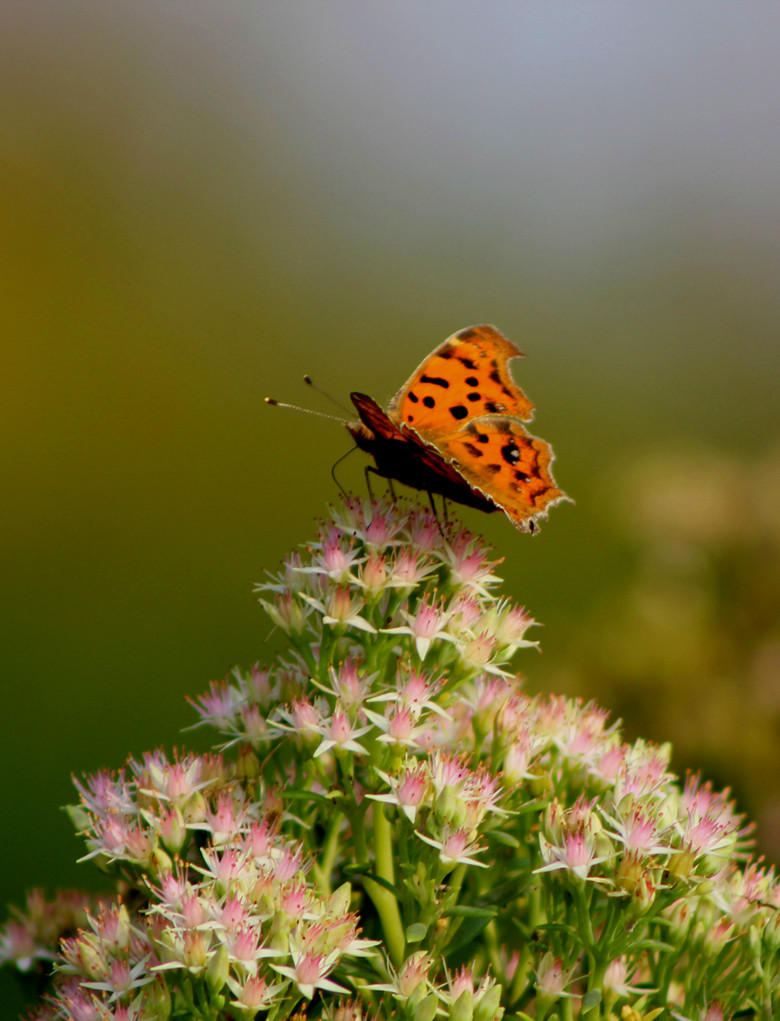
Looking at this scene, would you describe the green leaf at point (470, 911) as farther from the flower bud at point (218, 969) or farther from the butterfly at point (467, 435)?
the butterfly at point (467, 435)

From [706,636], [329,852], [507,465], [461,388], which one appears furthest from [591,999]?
[706,636]

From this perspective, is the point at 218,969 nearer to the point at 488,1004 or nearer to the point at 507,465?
the point at 488,1004

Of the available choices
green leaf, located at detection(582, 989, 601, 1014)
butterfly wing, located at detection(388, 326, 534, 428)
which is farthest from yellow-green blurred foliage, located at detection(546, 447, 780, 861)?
green leaf, located at detection(582, 989, 601, 1014)

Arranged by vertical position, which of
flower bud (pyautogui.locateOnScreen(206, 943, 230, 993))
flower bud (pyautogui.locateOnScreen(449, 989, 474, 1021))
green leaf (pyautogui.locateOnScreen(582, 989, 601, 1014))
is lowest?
flower bud (pyautogui.locateOnScreen(206, 943, 230, 993))

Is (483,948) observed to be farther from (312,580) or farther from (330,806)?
(312,580)

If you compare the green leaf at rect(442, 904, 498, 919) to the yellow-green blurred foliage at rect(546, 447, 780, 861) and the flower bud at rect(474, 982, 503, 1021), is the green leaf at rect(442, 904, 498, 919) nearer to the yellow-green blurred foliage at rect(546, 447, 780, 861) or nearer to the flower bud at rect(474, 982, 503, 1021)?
the flower bud at rect(474, 982, 503, 1021)

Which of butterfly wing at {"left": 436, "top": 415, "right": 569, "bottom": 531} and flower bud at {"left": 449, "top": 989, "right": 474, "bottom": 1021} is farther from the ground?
butterfly wing at {"left": 436, "top": 415, "right": 569, "bottom": 531}

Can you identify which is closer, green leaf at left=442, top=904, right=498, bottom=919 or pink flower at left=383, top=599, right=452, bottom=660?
green leaf at left=442, top=904, right=498, bottom=919
